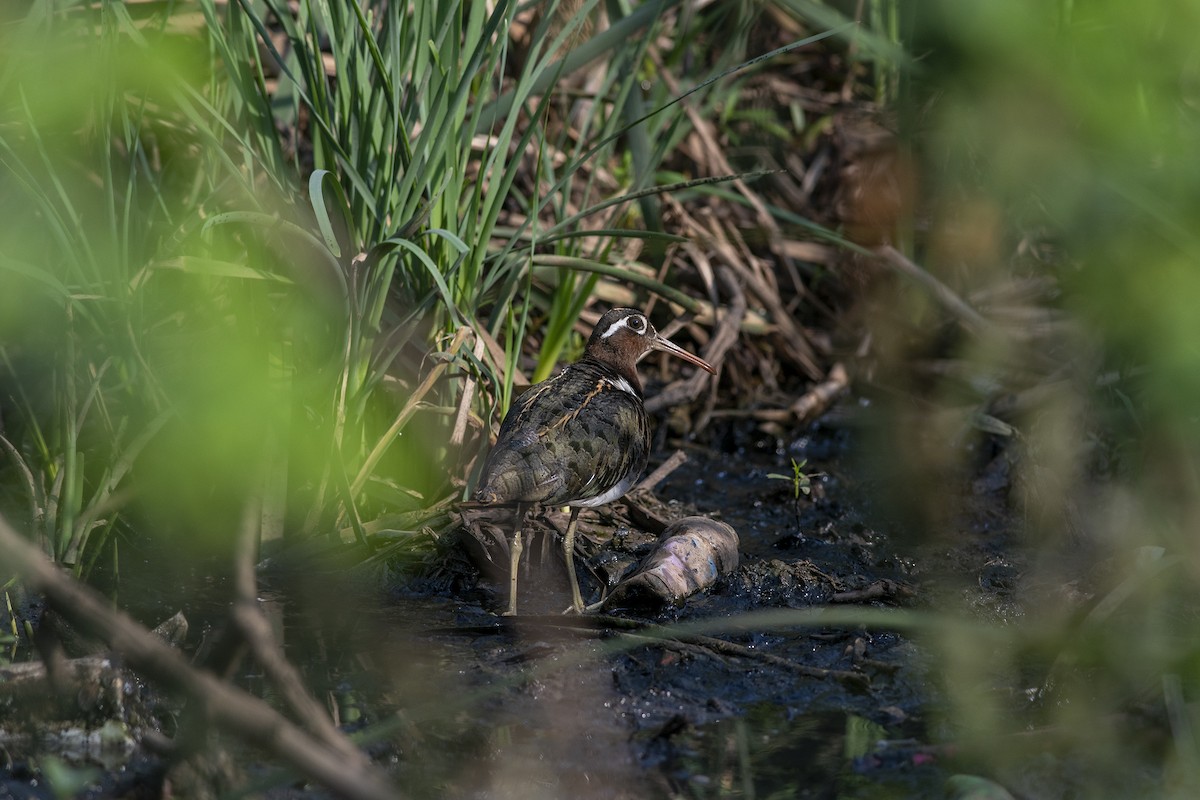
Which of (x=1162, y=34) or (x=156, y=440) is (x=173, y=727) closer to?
(x=156, y=440)

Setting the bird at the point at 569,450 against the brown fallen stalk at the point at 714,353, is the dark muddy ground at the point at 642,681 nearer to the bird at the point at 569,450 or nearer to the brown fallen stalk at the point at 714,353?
the bird at the point at 569,450

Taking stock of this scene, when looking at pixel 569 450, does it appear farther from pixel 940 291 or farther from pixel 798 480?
pixel 940 291

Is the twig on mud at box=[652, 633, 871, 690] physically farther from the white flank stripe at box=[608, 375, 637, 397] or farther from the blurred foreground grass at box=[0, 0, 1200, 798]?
the white flank stripe at box=[608, 375, 637, 397]

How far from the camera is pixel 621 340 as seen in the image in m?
4.75

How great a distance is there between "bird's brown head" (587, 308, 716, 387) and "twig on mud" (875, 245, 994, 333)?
1.34 m

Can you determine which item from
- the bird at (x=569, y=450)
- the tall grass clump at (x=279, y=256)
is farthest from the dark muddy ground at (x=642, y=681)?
the tall grass clump at (x=279, y=256)

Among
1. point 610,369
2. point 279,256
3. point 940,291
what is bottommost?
point 940,291

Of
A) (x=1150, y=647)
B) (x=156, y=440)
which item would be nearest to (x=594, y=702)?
(x=1150, y=647)

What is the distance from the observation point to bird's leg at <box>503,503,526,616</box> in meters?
3.74

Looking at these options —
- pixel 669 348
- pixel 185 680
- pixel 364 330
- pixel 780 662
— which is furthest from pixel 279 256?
pixel 185 680

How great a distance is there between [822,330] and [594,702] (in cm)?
337

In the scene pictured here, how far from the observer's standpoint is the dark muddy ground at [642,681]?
2.69 m

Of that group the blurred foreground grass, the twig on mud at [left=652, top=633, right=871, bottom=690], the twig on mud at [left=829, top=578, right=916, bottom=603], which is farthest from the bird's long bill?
the twig on mud at [left=652, top=633, right=871, bottom=690]

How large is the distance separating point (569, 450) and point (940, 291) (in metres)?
2.41
